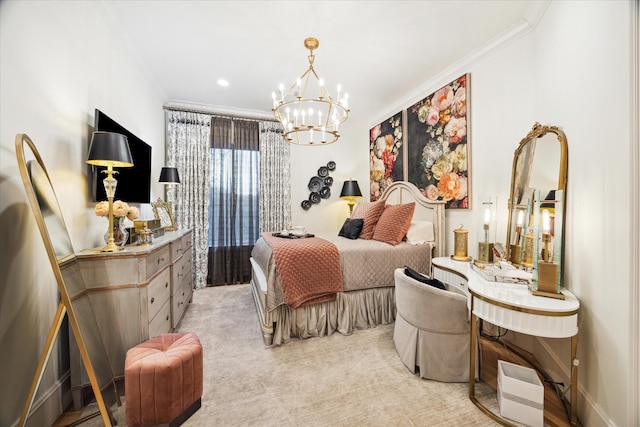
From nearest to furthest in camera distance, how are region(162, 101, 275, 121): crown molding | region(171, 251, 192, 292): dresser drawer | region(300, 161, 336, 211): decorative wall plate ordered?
region(171, 251, 192, 292): dresser drawer
region(162, 101, 275, 121): crown molding
region(300, 161, 336, 211): decorative wall plate

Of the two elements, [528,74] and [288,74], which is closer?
[528,74]

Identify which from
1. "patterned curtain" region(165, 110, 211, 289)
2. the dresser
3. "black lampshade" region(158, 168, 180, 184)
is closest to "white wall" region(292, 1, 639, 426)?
the dresser

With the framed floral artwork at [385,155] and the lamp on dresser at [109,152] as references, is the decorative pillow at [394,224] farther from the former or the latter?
the lamp on dresser at [109,152]

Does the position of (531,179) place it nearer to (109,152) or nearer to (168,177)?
(109,152)

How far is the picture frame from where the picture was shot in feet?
10.4

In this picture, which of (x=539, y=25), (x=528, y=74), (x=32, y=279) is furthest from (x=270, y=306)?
(x=539, y=25)

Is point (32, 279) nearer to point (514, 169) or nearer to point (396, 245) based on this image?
point (396, 245)

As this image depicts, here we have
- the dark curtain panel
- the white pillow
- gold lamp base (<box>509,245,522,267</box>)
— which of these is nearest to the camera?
gold lamp base (<box>509,245,522,267</box>)

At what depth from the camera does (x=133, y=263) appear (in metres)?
1.75

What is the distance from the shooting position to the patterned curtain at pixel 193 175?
159 inches

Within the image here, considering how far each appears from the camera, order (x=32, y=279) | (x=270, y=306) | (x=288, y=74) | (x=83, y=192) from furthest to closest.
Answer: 1. (x=288, y=74)
2. (x=270, y=306)
3. (x=83, y=192)
4. (x=32, y=279)

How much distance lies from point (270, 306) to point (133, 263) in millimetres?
1111

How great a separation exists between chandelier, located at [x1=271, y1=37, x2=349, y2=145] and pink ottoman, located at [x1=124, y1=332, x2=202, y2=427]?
1977 millimetres

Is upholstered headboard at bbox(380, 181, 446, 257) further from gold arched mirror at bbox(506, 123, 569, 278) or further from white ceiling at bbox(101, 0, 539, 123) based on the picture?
white ceiling at bbox(101, 0, 539, 123)
